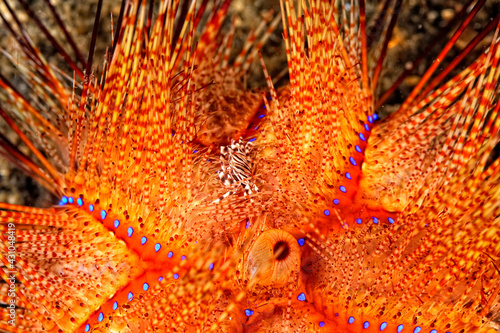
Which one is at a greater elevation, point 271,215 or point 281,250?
point 271,215

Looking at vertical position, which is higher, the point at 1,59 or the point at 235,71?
the point at 1,59

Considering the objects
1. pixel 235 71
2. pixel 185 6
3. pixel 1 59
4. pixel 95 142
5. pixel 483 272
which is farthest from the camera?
pixel 1 59

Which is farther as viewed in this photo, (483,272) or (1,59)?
(1,59)

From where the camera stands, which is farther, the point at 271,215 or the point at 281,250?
the point at 271,215

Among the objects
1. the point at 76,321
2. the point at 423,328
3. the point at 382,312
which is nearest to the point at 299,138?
the point at 382,312

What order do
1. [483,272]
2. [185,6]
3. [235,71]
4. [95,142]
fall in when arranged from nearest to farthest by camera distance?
[483,272] → [95,142] → [185,6] → [235,71]

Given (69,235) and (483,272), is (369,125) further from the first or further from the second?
(69,235)
